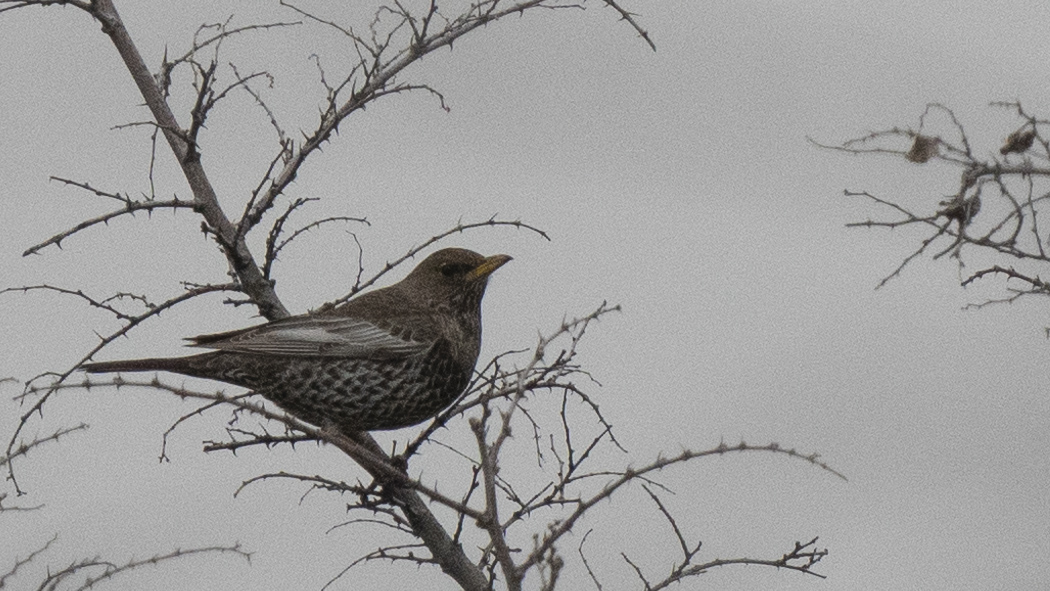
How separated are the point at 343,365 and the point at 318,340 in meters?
0.22

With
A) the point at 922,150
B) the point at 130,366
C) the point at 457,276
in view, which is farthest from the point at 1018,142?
the point at 130,366

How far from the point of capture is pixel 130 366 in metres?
7.59

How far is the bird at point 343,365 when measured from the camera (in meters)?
7.70

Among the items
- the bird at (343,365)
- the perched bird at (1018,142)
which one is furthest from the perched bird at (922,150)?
the bird at (343,365)

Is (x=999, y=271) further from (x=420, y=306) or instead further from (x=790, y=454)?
(x=420, y=306)

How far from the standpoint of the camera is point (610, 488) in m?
5.26

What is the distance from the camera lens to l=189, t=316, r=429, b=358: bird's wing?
300 inches

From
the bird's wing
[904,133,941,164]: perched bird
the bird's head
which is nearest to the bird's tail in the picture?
the bird's wing

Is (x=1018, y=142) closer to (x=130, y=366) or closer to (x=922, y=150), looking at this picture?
(x=922, y=150)

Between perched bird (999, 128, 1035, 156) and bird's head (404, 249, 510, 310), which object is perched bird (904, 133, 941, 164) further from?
bird's head (404, 249, 510, 310)

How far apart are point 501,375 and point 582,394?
43cm

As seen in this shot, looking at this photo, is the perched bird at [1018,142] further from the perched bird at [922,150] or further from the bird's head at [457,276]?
the bird's head at [457,276]

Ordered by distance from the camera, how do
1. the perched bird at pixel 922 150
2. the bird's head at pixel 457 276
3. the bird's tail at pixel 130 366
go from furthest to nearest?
1. the bird's head at pixel 457 276
2. the bird's tail at pixel 130 366
3. the perched bird at pixel 922 150

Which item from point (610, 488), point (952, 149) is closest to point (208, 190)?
point (610, 488)
